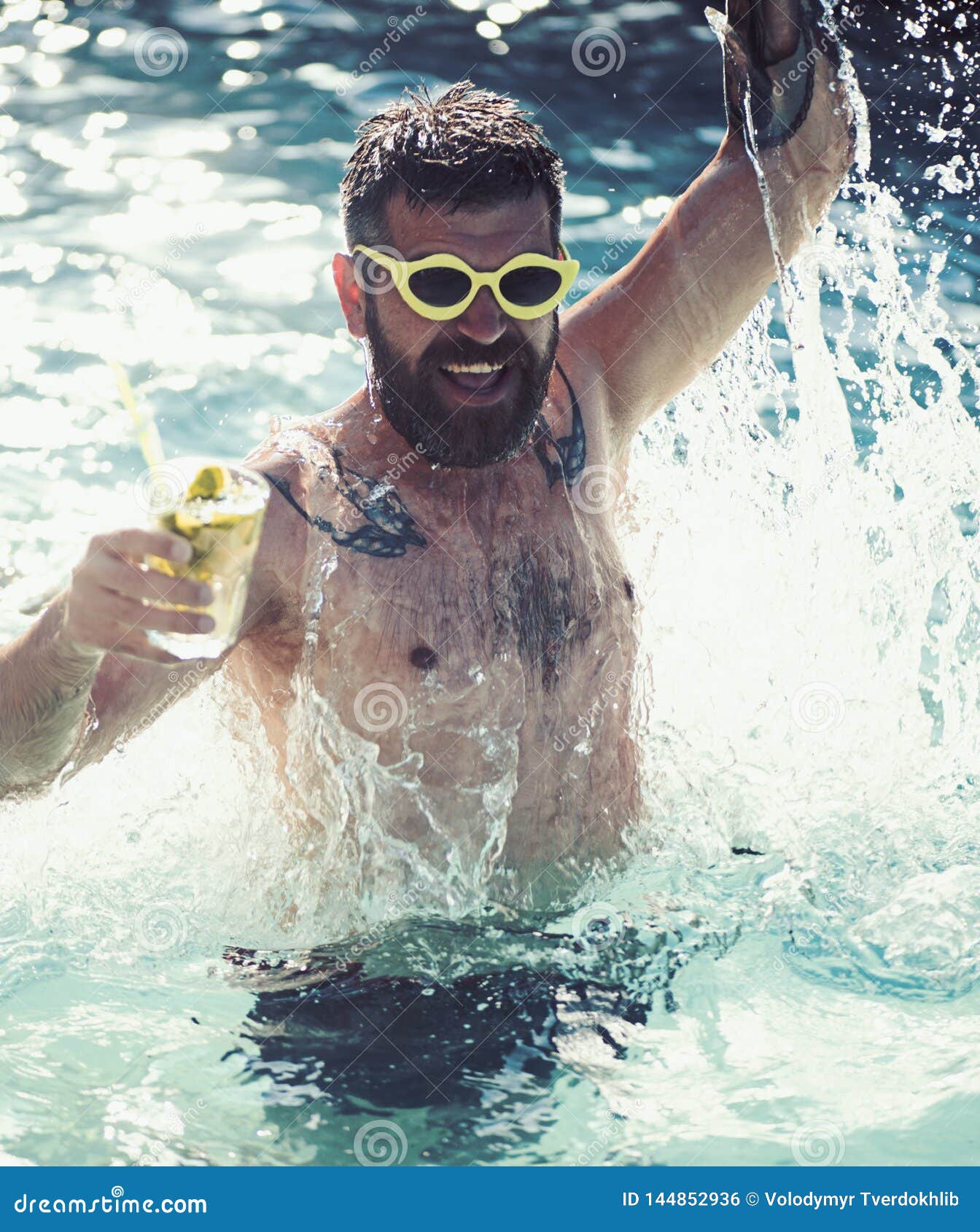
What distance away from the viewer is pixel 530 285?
260 centimetres

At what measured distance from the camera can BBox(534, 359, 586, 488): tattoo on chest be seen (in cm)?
287

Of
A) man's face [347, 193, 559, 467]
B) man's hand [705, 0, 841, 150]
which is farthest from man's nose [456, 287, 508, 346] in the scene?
man's hand [705, 0, 841, 150]

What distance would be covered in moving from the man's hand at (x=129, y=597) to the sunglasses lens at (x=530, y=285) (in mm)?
1071

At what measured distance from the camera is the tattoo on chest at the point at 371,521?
2.62m

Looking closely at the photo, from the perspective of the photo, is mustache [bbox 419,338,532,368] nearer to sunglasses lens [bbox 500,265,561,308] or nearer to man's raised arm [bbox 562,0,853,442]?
sunglasses lens [bbox 500,265,561,308]

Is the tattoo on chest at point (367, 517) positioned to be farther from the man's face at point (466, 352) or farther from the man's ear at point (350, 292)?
the man's ear at point (350, 292)

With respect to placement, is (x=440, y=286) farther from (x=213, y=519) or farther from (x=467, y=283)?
(x=213, y=519)

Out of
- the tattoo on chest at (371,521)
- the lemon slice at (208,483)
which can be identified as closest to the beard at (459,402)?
the tattoo on chest at (371,521)

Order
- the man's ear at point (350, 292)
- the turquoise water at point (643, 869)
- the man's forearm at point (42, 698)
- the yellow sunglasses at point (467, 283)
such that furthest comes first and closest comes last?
the man's ear at point (350, 292) → the yellow sunglasses at point (467, 283) → the turquoise water at point (643, 869) → the man's forearm at point (42, 698)

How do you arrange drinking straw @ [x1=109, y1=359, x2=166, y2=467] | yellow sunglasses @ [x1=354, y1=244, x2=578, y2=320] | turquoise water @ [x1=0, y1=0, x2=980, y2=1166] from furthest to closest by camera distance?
yellow sunglasses @ [x1=354, y1=244, x2=578, y2=320], turquoise water @ [x1=0, y1=0, x2=980, y2=1166], drinking straw @ [x1=109, y1=359, x2=166, y2=467]

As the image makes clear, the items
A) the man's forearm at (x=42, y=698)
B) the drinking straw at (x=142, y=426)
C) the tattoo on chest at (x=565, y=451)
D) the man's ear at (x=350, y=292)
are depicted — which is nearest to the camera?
the drinking straw at (x=142, y=426)

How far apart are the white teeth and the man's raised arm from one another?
1.72ft

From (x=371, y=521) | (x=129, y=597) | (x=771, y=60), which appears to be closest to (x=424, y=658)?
(x=371, y=521)
